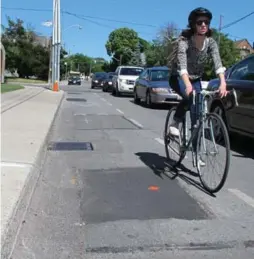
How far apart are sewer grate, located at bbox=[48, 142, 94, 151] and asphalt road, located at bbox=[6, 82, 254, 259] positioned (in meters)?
0.22

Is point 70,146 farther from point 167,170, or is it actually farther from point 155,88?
point 155,88

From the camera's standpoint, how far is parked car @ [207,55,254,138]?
7.84 metres

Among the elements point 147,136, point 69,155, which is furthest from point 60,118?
point 69,155

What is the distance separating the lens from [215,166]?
5.52 m

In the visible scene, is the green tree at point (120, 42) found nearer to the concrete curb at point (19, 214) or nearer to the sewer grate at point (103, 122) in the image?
the sewer grate at point (103, 122)

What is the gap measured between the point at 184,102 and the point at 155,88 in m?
11.7

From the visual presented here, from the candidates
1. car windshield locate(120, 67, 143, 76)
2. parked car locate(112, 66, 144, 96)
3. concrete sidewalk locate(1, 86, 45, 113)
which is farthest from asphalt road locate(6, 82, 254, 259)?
car windshield locate(120, 67, 143, 76)

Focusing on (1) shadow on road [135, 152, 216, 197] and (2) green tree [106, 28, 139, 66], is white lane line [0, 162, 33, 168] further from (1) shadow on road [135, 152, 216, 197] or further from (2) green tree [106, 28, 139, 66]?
(2) green tree [106, 28, 139, 66]

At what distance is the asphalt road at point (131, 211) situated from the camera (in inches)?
155

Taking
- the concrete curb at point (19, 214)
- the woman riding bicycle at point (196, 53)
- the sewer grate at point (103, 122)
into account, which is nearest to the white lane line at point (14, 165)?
the concrete curb at point (19, 214)

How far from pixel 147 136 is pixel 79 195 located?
4.92 metres

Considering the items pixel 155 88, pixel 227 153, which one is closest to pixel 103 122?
pixel 155 88

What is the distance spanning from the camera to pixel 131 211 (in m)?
4.91

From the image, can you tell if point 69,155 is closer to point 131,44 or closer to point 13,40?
point 13,40
